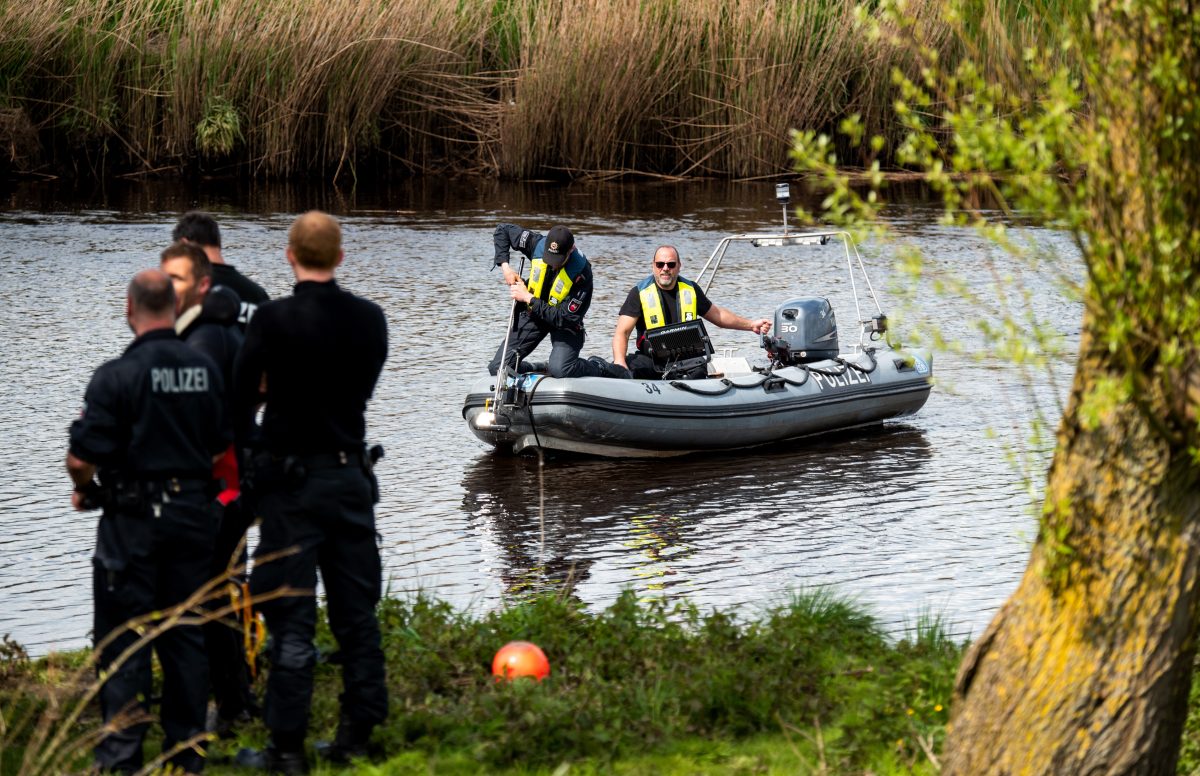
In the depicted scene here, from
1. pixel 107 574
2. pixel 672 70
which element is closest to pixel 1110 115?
pixel 107 574

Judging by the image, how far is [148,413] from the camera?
4.45 metres

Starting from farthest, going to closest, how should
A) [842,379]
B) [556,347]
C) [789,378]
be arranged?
1. [842,379]
2. [789,378]
3. [556,347]

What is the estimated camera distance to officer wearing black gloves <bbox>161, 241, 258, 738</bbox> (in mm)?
4953

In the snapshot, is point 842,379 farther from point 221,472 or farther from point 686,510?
point 221,472

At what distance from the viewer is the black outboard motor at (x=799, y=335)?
11.6 metres

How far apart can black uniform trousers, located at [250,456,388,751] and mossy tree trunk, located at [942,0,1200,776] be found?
1683 millimetres

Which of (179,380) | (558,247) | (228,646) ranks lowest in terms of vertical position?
(228,646)

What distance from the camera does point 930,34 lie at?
1858 cm

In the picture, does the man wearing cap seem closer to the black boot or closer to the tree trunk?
the black boot

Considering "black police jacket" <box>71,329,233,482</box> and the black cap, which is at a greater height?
the black cap

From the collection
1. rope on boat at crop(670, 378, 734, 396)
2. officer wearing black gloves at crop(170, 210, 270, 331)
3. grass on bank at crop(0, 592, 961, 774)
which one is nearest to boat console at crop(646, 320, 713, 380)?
rope on boat at crop(670, 378, 734, 396)

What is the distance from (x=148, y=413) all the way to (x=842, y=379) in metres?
7.45

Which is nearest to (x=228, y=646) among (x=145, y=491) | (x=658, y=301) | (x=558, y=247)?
(x=145, y=491)

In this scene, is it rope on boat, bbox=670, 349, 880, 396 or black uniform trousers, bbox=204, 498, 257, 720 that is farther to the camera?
rope on boat, bbox=670, 349, 880, 396
